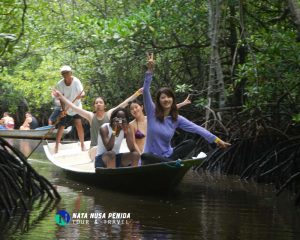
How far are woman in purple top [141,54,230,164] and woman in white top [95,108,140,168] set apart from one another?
1.48ft

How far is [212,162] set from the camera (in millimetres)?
10805

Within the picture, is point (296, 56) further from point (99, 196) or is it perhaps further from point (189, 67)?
point (189, 67)

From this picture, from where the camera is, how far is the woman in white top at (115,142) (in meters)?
7.68

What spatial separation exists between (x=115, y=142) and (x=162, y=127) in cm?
89

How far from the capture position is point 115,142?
7941 mm

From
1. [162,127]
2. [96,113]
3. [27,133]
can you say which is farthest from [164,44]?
[27,133]

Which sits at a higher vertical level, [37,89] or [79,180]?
[37,89]

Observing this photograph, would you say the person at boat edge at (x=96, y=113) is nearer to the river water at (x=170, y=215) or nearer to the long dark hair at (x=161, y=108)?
the river water at (x=170, y=215)

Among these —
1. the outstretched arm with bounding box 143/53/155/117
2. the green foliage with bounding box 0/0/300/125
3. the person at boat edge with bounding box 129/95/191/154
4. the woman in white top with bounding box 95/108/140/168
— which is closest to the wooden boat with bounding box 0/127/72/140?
the green foliage with bounding box 0/0/300/125

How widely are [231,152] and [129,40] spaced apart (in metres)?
2.73

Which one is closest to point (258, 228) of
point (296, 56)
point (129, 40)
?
point (296, 56)

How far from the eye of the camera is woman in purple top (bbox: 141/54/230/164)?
281 inches

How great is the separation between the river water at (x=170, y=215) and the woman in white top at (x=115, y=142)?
38 cm

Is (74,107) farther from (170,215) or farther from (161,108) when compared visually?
(170,215)
